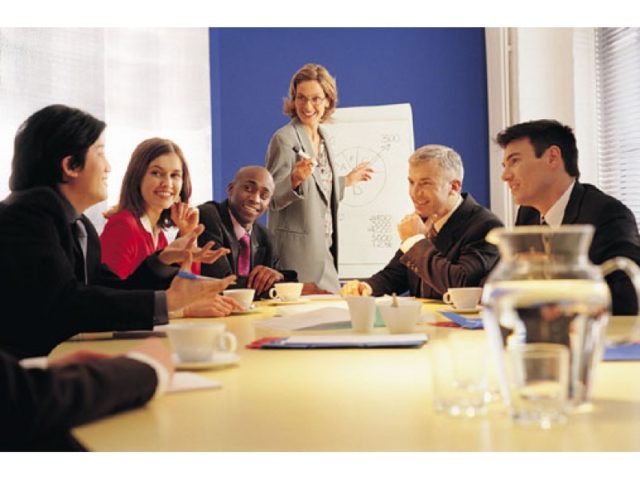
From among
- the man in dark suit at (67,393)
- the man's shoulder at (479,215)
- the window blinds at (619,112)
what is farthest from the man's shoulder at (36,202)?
the window blinds at (619,112)

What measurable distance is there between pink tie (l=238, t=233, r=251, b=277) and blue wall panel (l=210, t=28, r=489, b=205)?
65.4 inches

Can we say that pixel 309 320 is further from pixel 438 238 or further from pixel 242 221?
pixel 242 221

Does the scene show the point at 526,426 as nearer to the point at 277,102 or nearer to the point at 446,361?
the point at 446,361

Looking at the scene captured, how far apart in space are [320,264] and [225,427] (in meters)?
3.44

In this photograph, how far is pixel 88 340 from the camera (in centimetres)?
179

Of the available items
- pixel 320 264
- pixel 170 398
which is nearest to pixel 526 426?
pixel 170 398

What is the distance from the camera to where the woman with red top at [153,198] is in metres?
3.26

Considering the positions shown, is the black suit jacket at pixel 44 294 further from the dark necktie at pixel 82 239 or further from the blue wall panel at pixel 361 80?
the blue wall panel at pixel 361 80

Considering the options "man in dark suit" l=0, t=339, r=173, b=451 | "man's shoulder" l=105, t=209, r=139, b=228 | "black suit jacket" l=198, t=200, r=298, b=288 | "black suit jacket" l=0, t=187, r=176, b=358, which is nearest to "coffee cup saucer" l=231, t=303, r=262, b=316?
"black suit jacket" l=0, t=187, r=176, b=358

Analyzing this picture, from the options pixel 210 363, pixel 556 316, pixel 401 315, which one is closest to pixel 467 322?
pixel 401 315

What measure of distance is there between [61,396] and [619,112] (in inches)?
153

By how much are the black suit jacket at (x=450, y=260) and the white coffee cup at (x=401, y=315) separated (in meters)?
1.07

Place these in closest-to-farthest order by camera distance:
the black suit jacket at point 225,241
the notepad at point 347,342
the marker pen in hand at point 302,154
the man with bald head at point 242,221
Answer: the notepad at point 347,342, the black suit jacket at point 225,241, the man with bald head at point 242,221, the marker pen in hand at point 302,154

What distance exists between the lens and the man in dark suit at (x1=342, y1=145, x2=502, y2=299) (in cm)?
285
